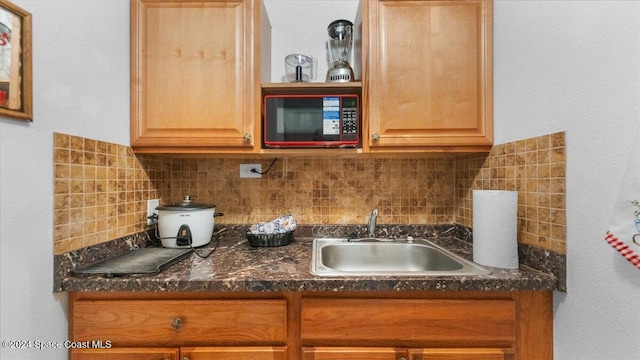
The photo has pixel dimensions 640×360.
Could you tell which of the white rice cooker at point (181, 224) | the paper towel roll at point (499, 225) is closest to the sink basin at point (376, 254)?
the paper towel roll at point (499, 225)

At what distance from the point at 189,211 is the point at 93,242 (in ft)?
1.15

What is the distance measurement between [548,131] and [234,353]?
4.26 ft

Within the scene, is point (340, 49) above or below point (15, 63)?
above

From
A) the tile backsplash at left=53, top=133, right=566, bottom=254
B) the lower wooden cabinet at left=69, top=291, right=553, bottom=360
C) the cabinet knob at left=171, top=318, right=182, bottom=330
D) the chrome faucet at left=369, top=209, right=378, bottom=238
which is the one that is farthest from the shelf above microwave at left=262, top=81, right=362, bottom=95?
the cabinet knob at left=171, top=318, right=182, bottom=330

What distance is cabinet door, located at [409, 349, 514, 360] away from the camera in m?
0.86

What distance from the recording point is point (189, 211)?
4.00 feet

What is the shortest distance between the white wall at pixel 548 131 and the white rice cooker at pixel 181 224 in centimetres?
40

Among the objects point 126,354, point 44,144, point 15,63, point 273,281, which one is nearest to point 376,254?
point 273,281

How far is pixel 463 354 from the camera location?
34.0 inches

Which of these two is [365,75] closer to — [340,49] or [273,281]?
[340,49]

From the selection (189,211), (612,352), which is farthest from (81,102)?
(612,352)

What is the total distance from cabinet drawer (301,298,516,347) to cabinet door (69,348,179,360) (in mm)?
450

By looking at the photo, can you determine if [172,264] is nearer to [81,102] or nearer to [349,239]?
[81,102]

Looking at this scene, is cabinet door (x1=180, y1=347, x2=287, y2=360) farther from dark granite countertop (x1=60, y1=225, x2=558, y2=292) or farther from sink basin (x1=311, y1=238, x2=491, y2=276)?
sink basin (x1=311, y1=238, x2=491, y2=276)
